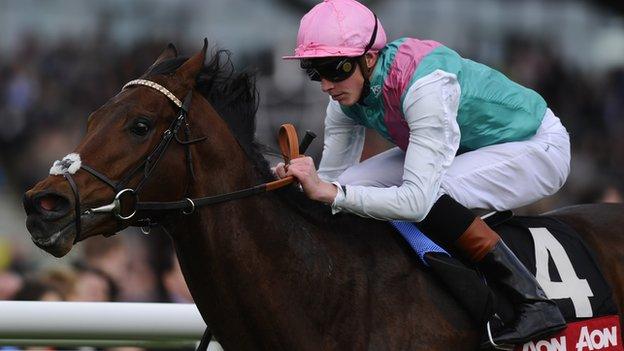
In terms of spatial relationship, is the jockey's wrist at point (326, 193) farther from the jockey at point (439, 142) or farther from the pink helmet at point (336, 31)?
the pink helmet at point (336, 31)

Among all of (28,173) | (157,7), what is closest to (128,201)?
(28,173)

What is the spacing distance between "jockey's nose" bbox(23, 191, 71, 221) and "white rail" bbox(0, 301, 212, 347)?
1.49 meters

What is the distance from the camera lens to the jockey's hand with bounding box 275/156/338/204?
3443 millimetres

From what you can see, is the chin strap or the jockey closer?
the jockey

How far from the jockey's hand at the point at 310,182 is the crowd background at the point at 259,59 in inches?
202

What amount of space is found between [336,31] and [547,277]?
1101mm

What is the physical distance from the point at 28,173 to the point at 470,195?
24.7 feet

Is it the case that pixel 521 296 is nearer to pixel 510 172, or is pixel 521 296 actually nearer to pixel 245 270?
pixel 510 172

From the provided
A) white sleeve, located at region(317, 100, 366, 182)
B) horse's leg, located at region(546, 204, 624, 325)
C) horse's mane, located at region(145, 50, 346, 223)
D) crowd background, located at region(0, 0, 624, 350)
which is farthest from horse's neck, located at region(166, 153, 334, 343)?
crowd background, located at region(0, 0, 624, 350)

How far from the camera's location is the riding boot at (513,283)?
3572 millimetres

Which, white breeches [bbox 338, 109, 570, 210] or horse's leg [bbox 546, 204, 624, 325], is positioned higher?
white breeches [bbox 338, 109, 570, 210]

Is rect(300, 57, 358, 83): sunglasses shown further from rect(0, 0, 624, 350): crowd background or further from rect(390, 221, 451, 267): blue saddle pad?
rect(0, 0, 624, 350): crowd background

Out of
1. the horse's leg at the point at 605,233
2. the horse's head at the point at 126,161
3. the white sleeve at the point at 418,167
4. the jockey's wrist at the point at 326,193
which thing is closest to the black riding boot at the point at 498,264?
the white sleeve at the point at 418,167

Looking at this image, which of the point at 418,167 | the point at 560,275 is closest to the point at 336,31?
the point at 418,167
